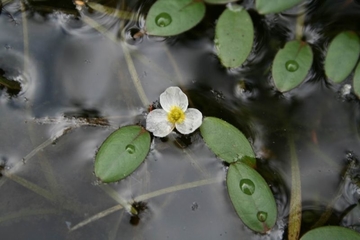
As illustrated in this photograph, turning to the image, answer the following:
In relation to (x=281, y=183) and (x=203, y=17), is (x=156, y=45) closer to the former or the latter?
(x=203, y=17)

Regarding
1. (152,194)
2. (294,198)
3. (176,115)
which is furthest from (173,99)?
(294,198)

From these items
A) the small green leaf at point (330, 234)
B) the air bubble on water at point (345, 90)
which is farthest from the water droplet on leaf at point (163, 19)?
the small green leaf at point (330, 234)

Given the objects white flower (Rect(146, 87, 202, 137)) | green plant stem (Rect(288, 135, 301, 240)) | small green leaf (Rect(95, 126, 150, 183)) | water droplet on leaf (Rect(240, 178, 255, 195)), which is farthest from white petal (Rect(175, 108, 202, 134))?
green plant stem (Rect(288, 135, 301, 240))

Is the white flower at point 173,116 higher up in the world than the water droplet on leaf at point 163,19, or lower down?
lower down

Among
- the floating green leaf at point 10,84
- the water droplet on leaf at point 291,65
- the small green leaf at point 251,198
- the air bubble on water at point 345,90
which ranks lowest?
the small green leaf at point 251,198

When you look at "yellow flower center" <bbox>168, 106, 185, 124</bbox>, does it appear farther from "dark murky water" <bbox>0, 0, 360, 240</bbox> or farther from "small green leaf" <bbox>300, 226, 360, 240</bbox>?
"small green leaf" <bbox>300, 226, 360, 240</bbox>

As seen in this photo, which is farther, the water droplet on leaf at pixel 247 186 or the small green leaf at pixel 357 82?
the small green leaf at pixel 357 82

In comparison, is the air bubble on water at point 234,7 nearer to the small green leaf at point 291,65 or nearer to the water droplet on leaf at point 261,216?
the small green leaf at point 291,65
